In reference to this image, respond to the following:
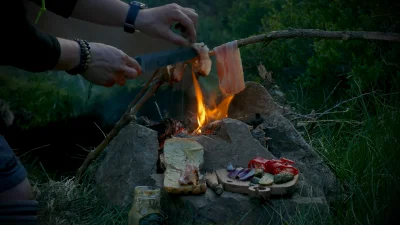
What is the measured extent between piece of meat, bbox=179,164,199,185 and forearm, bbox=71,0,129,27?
1056mm

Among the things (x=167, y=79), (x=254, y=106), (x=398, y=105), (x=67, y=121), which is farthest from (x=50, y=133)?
(x=398, y=105)

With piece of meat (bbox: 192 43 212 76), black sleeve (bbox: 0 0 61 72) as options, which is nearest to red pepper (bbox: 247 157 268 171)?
piece of meat (bbox: 192 43 212 76)

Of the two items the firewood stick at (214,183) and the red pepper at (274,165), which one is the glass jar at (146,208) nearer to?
the firewood stick at (214,183)

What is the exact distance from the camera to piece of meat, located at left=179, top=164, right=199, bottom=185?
371cm

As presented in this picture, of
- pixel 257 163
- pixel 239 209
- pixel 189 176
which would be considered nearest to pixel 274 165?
pixel 257 163

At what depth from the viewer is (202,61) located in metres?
3.98

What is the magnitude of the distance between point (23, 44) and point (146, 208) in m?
1.50

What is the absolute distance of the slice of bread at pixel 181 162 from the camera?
3.70m

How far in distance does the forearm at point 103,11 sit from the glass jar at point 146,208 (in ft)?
3.57

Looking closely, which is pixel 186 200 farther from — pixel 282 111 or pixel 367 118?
pixel 367 118

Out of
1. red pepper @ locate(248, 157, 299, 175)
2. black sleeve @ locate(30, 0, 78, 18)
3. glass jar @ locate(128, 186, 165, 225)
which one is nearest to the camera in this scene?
black sleeve @ locate(30, 0, 78, 18)

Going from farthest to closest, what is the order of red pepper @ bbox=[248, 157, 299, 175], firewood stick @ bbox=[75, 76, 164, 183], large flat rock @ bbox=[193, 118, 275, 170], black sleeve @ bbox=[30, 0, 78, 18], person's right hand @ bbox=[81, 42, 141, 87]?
firewood stick @ bbox=[75, 76, 164, 183]
large flat rock @ bbox=[193, 118, 275, 170]
red pepper @ bbox=[248, 157, 299, 175]
black sleeve @ bbox=[30, 0, 78, 18]
person's right hand @ bbox=[81, 42, 141, 87]

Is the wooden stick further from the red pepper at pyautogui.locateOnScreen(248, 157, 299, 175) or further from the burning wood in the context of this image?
the red pepper at pyautogui.locateOnScreen(248, 157, 299, 175)

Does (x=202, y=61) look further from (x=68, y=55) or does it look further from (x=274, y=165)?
(x=68, y=55)
